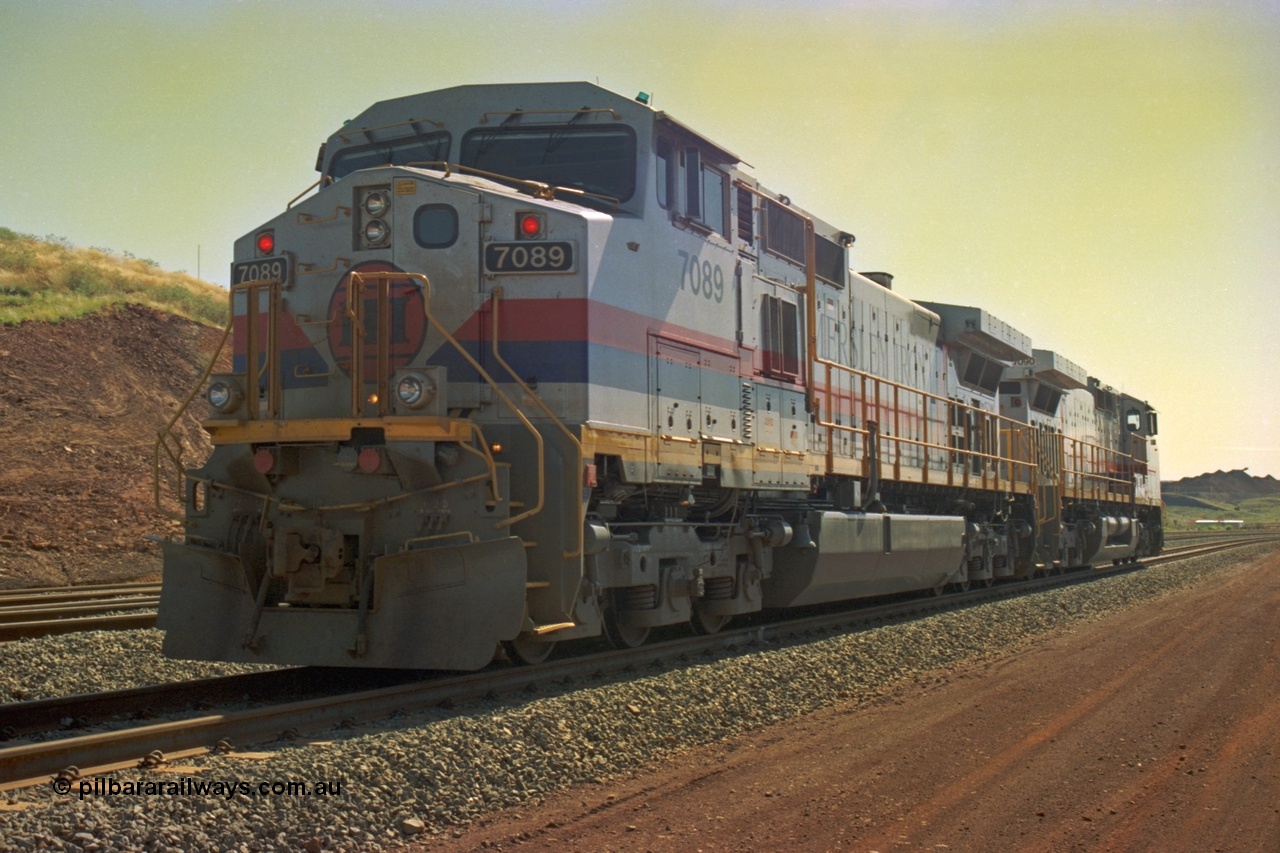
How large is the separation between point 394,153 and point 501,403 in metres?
2.45

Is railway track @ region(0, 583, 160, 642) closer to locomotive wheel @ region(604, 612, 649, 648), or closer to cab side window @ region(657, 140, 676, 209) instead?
locomotive wheel @ region(604, 612, 649, 648)

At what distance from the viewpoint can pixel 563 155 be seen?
8.34 metres

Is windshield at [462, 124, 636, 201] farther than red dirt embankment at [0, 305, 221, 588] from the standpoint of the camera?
No

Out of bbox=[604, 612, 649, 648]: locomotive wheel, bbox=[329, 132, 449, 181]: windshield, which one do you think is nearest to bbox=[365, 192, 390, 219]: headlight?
bbox=[329, 132, 449, 181]: windshield

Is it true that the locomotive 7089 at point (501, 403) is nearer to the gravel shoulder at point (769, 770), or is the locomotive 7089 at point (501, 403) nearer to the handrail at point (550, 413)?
the handrail at point (550, 413)

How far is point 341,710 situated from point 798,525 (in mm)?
5345

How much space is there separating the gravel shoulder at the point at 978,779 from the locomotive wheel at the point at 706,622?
1.96 m

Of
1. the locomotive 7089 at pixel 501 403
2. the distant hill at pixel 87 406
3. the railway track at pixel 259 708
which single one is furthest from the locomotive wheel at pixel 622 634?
the distant hill at pixel 87 406

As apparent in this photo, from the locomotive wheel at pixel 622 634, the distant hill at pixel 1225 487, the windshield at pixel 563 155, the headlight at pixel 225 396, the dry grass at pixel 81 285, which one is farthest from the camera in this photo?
the distant hill at pixel 1225 487

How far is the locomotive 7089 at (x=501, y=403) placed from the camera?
22.9 ft

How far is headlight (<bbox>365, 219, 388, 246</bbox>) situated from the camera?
7586 mm

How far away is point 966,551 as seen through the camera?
621 inches

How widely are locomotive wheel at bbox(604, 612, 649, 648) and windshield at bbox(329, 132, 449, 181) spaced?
3.57 meters

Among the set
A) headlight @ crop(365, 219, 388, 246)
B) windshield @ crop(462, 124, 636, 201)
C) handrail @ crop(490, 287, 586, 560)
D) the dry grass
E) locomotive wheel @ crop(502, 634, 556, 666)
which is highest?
the dry grass
